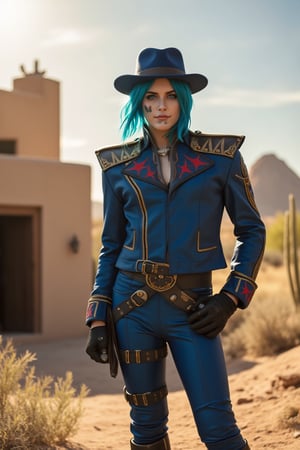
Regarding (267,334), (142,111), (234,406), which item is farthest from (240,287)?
(267,334)

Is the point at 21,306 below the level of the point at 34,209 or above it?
below

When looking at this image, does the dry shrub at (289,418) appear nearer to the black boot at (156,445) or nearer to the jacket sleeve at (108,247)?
the black boot at (156,445)

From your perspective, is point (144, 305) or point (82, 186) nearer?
point (144, 305)

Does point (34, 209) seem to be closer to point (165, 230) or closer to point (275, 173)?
point (275, 173)

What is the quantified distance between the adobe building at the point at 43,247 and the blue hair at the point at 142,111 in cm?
816

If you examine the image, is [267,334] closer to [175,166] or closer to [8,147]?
[175,166]

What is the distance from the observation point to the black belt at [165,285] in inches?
133

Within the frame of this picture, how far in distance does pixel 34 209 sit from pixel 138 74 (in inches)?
344

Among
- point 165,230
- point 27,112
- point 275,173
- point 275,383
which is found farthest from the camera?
point 27,112

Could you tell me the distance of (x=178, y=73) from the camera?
356cm

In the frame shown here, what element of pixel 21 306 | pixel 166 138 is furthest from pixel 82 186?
pixel 166 138

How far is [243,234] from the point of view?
348cm

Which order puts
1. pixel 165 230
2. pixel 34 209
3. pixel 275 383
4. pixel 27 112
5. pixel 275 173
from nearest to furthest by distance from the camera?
pixel 165 230 → pixel 275 383 → pixel 34 209 → pixel 275 173 → pixel 27 112

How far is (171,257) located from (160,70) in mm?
836
